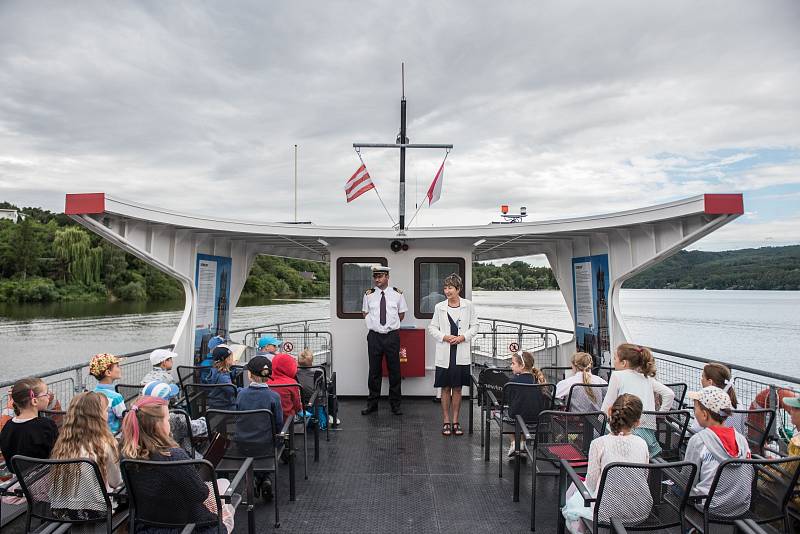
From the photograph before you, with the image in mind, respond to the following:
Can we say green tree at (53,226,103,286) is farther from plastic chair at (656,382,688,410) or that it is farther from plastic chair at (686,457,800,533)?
plastic chair at (686,457,800,533)

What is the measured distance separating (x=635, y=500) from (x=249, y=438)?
2299mm

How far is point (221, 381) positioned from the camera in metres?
4.49

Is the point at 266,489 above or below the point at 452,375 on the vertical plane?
below

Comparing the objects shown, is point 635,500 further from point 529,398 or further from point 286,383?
point 286,383

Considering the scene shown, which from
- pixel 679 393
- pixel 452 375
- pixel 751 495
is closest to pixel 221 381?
pixel 452 375

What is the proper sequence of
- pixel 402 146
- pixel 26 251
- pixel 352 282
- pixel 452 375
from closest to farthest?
pixel 452 375, pixel 402 146, pixel 352 282, pixel 26 251

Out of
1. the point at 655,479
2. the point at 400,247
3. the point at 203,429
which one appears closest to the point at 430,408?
the point at 400,247

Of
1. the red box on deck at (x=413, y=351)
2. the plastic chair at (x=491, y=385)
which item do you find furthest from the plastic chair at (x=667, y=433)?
the red box on deck at (x=413, y=351)

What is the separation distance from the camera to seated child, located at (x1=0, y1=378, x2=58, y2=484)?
2.82 m

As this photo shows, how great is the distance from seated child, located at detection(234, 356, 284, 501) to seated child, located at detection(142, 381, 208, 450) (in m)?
0.35

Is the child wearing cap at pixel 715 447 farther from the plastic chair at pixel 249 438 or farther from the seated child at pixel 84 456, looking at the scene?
the seated child at pixel 84 456

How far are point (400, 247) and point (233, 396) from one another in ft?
11.7

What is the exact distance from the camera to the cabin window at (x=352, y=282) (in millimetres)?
7293

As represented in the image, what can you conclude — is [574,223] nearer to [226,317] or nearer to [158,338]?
[226,317]
